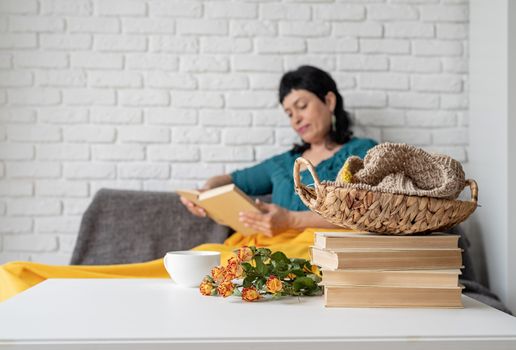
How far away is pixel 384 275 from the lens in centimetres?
123

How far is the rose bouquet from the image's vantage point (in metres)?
1.27

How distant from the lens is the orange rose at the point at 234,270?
1.29 metres

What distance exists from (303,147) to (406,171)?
65.3 inches

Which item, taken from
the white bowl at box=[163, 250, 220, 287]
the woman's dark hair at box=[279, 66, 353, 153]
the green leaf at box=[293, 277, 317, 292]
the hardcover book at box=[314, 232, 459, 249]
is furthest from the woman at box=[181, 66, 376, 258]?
the hardcover book at box=[314, 232, 459, 249]

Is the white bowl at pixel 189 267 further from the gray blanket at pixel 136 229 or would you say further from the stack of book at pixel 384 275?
the gray blanket at pixel 136 229

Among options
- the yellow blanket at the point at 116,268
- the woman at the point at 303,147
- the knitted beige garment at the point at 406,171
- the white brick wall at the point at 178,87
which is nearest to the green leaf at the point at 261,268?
the knitted beige garment at the point at 406,171

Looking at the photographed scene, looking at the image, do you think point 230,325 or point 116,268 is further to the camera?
point 116,268

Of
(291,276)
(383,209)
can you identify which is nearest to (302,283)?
(291,276)

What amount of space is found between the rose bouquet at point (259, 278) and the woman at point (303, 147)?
4.02 ft

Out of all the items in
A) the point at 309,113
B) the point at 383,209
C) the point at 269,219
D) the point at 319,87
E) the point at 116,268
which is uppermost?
the point at 319,87

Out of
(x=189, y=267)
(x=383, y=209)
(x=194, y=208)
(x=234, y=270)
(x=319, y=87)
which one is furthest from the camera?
(x=319, y=87)

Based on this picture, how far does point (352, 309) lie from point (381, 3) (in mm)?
2232

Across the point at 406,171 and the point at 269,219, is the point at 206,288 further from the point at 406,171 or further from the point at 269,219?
the point at 269,219

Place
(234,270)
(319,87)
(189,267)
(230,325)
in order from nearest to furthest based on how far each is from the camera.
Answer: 1. (230,325)
2. (234,270)
3. (189,267)
4. (319,87)
